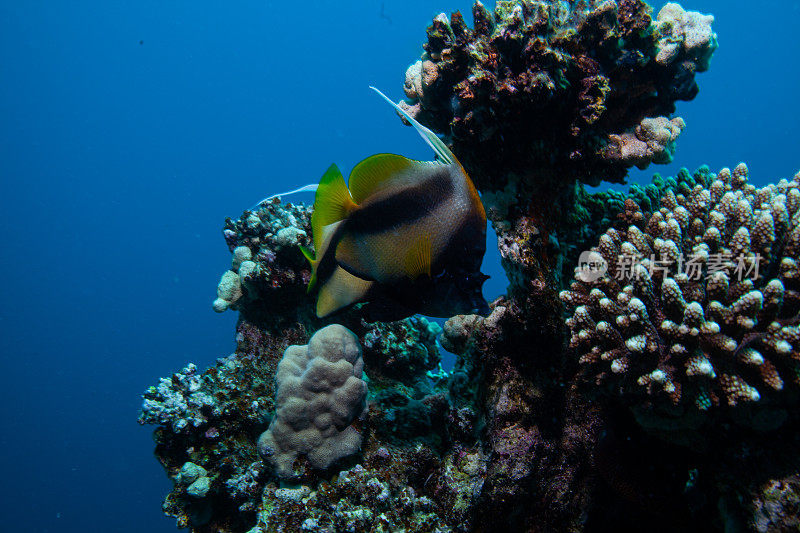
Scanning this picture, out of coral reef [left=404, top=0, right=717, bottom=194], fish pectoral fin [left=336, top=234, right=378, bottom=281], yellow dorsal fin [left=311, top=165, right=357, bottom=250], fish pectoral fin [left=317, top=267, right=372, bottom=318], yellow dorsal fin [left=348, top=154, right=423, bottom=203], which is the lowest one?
fish pectoral fin [left=317, top=267, right=372, bottom=318]

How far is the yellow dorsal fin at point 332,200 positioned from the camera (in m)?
1.84

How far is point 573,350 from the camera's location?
2480mm

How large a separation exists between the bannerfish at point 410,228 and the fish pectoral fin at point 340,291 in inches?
2.4

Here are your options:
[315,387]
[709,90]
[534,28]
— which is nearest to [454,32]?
[534,28]

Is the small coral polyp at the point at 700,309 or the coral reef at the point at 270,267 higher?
the coral reef at the point at 270,267

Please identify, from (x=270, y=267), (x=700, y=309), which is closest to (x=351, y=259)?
(x=700, y=309)

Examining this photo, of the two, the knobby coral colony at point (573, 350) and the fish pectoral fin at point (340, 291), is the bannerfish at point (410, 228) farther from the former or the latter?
the knobby coral colony at point (573, 350)

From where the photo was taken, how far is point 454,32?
2.88 metres

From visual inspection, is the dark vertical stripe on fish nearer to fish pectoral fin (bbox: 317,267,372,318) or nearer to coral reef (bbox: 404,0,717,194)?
fish pectoral fin (bbox: 317,267,372,318)

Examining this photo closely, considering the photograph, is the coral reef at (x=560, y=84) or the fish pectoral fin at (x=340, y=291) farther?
the coral reef at (x=560, y=84)

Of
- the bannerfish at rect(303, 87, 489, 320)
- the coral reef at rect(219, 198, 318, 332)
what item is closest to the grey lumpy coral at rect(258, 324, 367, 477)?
the coral reef at rect(219, 198, 318, 332)

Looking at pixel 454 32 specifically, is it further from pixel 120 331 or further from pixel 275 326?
pixel 120 331

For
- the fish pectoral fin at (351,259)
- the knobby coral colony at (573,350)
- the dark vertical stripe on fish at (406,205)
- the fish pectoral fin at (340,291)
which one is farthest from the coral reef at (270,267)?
the dark vertical stripe on fish at (406,205)

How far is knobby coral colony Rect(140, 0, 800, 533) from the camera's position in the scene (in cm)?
204
